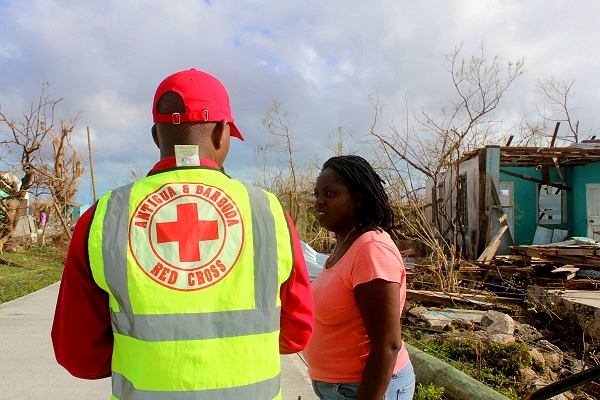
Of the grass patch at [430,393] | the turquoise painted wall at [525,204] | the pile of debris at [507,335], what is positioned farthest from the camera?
the turquoise painted wall at [525,204]

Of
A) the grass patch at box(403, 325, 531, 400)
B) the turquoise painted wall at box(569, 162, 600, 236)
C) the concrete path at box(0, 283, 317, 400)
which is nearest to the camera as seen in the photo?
the concrete path at box(0, 283, 317, 400)

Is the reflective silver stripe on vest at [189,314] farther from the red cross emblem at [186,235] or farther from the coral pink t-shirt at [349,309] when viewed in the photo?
the coral pink t-shirt at [349,309]

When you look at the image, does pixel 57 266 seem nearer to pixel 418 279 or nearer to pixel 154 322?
pixel 418 279

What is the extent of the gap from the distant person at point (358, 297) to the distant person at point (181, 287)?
0.42 m

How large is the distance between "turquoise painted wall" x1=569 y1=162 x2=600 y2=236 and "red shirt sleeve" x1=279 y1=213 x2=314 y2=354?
1592 cm

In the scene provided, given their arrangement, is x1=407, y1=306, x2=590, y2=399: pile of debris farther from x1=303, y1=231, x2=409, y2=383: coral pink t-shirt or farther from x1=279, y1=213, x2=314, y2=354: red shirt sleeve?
x1=279, y1=213, x2=314, y2=354: red shirt sleeve

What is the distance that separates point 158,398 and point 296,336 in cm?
44

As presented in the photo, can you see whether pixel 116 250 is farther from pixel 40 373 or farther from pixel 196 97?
pixel 40 373

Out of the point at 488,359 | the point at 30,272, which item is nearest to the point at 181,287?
the point at 488,359

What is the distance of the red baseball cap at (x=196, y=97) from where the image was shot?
1.50 meters

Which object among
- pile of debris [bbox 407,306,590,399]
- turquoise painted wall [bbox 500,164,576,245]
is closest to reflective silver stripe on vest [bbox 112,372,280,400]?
pile of debris [bbox 407,306,590,399]

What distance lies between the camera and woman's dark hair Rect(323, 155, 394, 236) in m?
2.13

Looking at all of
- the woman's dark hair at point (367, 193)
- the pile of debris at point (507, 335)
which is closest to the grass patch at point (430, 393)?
the pile of debris at point (507, 335)

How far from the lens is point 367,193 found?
217 centimetres
